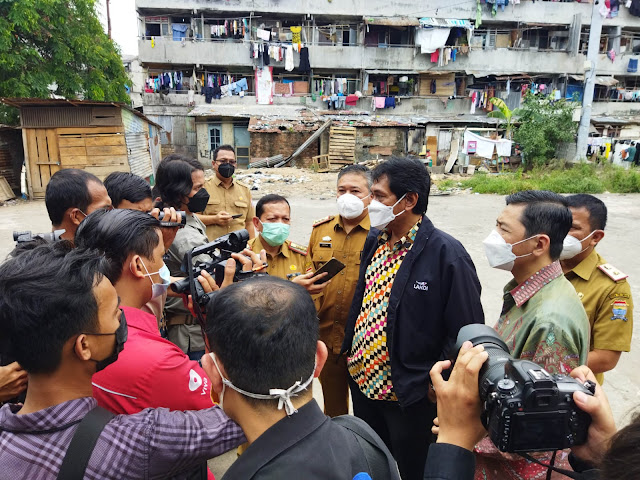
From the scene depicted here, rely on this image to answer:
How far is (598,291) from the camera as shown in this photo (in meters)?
2.31

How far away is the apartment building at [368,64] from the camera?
22750mm

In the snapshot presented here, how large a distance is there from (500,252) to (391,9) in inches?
1004

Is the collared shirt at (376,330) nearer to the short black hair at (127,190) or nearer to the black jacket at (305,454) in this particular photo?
the black jacket at (305,454)

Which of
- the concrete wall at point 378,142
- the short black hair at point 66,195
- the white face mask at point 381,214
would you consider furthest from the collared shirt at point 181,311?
the concrete wall at point 378,142

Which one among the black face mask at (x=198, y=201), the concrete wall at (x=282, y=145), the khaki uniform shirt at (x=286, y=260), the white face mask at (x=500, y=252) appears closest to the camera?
the white face mask at (x=500, y=252)

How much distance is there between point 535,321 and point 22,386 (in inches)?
72.6

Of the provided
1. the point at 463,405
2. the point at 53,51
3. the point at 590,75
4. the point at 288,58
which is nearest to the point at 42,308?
the point at 463,405

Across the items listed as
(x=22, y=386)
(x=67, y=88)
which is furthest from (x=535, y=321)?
(x=67, y=88)

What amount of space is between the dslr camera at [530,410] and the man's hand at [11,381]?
1.42m

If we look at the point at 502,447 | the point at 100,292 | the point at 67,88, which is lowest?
the point at 502,447

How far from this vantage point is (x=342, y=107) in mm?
24172

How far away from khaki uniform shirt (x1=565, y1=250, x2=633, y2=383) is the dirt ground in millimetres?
392

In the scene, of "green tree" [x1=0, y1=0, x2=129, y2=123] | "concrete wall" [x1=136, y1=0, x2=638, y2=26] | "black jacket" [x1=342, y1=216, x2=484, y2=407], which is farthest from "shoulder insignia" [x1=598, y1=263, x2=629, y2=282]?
"concrete wall" [x1=136, y1=0, x2=638, y2=26]

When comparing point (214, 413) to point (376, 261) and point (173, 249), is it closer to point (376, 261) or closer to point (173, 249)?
point (376, 261)
